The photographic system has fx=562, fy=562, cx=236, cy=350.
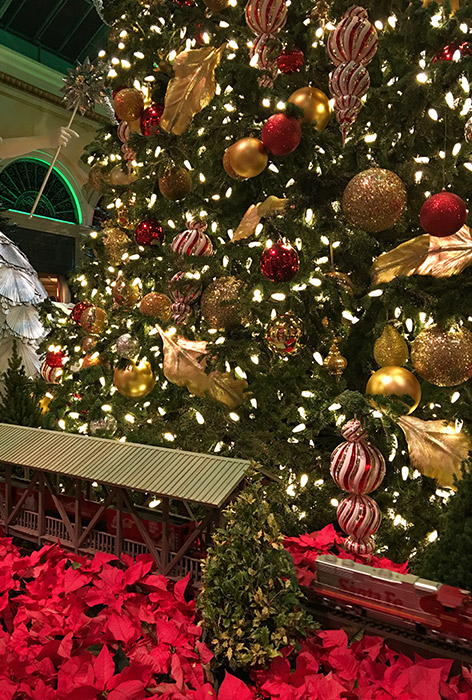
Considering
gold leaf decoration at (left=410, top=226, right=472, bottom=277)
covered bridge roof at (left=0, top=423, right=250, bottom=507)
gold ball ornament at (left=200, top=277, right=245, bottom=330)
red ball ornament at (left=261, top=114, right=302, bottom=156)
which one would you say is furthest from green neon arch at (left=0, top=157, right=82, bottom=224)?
gold leaf decoration at (left=410, top=226, right=472, bottom=277)

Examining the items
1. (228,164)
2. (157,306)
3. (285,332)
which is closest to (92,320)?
(157,306)

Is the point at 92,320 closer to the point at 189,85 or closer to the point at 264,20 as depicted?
Result: the point at 189,85

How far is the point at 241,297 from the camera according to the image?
371 cm

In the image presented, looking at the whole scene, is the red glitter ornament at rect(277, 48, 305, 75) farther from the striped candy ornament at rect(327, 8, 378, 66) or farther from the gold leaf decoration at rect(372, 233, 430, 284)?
the gold leaf decoration at rect(372, 233, 430, 284)

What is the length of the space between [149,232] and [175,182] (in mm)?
547

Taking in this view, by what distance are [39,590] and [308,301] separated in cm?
227

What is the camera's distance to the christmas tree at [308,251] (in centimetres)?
312

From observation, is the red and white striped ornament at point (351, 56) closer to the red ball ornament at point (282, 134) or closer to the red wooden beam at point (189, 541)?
the red ball ornament at point (282, 134)

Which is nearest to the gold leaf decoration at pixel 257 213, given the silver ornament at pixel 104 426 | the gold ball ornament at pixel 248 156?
the gold ball ornament at pixel 248 156

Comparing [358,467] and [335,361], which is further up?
[335,361]

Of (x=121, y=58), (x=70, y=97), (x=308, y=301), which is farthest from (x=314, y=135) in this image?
(x=70, y=97)

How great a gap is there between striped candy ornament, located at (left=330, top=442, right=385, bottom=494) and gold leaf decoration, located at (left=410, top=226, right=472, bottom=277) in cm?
111

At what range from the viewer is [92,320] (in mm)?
5113

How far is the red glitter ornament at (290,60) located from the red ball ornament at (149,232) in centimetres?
154
